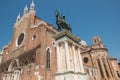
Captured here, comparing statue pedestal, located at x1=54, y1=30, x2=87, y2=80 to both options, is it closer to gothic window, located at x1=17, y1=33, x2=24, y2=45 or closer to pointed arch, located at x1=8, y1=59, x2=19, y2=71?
pointed arch, located at x1=8, y1=59, x2=19, y2=71

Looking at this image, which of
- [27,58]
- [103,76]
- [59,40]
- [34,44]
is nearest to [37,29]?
[34,44]

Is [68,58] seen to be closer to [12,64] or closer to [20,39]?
[12,64]

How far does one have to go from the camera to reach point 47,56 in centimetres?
1620

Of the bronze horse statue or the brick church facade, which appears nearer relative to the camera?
the brick church facade

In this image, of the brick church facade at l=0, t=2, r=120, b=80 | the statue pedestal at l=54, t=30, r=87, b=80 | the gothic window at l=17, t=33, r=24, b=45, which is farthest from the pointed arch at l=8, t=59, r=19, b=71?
the statue pedestal at l=54, t=30, r=87, b=80

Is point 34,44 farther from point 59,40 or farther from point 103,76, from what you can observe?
point 103,76

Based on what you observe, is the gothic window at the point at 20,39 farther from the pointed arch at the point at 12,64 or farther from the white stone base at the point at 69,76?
the white stone base at the point at 69,76

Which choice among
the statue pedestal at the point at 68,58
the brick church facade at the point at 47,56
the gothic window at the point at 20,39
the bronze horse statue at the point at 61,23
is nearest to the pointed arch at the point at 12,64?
the brick church facade at the point at 47,56

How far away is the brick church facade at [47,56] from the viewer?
7414mm

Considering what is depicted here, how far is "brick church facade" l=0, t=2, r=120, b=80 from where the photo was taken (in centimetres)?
741

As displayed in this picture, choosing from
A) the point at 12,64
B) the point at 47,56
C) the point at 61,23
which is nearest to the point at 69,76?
the point at 61,23

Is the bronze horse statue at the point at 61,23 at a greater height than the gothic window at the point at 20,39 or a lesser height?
lesser

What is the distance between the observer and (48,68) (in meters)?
15.2

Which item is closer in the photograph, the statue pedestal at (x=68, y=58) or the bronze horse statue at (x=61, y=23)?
the statue pedestal at (x=68, y=58)
